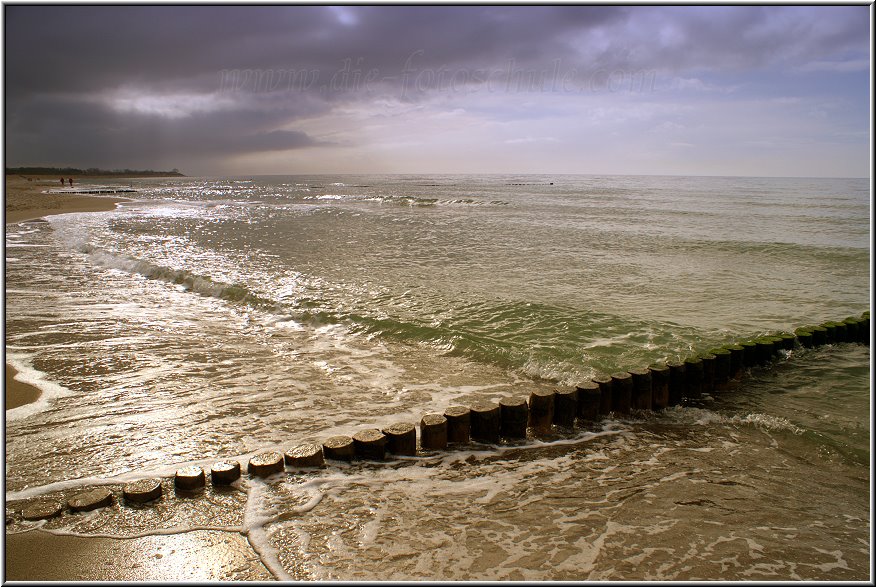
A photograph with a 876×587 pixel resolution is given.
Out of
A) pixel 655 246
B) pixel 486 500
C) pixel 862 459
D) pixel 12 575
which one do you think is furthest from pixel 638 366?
pixel 655 246

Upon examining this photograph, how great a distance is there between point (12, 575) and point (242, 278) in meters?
10.4

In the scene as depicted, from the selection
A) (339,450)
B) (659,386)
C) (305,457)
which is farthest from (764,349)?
(305,457)

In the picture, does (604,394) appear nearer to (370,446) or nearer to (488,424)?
(488,424)

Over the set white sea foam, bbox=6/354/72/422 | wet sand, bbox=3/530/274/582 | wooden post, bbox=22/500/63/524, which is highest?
white sea foam, bbox=6/354/72/422

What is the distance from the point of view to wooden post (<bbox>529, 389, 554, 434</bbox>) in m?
5.40

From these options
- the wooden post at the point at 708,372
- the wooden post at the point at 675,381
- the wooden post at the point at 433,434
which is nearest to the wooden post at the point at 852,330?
the wooden post at the point at 708,372

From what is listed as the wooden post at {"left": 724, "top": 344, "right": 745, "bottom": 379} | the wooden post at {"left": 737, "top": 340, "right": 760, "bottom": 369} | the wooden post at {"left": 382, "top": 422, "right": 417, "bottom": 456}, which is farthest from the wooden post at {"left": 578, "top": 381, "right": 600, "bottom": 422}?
the wooden post at {"left": 737, "top": 340, "right": 760, "bottom": 369}

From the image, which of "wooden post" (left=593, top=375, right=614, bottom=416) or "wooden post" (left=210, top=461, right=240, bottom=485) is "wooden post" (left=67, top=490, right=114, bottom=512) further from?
"wooden post" (left=593, top=375, right=614, bottom=416)

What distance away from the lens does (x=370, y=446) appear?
186 inches

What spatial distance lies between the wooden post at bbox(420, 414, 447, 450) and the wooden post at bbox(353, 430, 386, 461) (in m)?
0.45

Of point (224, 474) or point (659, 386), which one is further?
point (659, 386)

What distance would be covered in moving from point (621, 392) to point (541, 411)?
1.15 metres

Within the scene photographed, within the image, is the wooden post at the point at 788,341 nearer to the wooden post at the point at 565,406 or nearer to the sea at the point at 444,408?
the sea at the point at 444,408

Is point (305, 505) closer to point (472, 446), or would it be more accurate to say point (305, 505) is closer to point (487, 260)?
point (472, 446)
